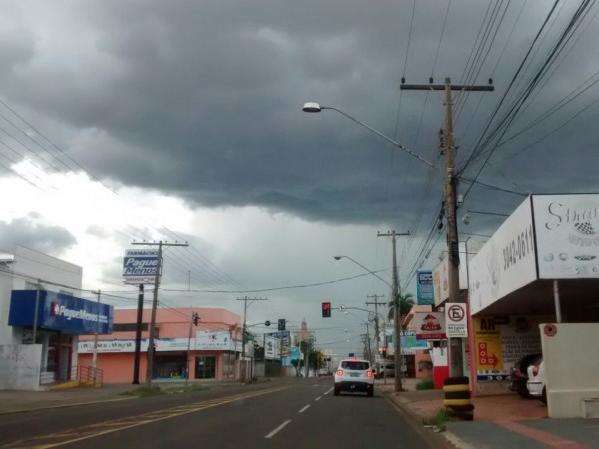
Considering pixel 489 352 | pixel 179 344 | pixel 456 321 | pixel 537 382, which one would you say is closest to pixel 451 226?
pixel 456 321

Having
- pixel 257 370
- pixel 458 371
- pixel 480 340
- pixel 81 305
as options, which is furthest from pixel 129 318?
pixel 458 371

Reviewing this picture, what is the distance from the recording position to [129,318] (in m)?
80.9

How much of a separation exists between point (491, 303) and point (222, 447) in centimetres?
1340

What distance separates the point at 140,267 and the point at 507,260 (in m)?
40.7

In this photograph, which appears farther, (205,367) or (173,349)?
(205,367)

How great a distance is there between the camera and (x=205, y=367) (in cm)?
7506

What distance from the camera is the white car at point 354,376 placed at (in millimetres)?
34219

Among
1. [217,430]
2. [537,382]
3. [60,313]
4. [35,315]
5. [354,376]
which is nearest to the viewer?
[217,430]

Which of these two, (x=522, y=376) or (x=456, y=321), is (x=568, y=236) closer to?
(x=456, y=321)

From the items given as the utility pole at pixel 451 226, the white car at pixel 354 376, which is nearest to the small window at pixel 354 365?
the white car at pixel 354 376

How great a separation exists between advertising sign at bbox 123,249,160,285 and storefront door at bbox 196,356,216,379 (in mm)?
22049

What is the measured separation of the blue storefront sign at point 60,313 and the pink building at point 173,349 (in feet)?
75.1

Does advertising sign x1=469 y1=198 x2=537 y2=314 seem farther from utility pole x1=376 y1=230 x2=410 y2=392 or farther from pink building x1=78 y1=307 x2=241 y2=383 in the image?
pink building x1=78 y1=307 x2=241 y2=383

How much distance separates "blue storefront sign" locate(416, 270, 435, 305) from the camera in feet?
128
